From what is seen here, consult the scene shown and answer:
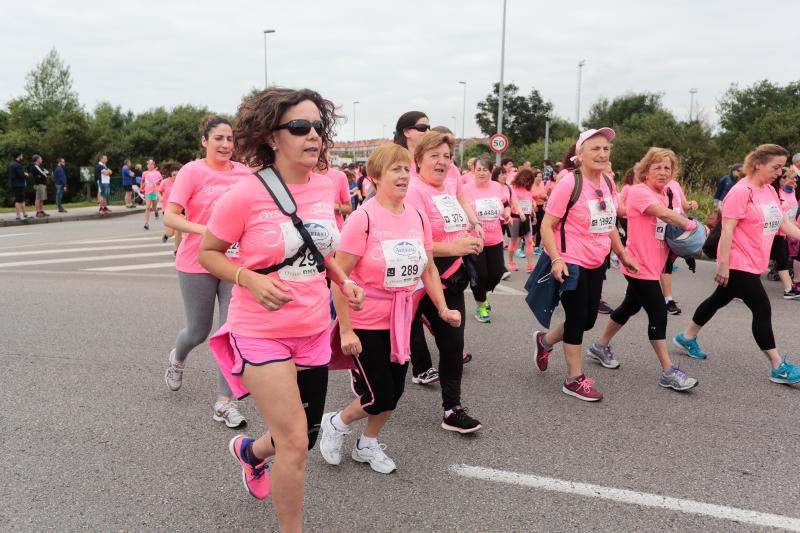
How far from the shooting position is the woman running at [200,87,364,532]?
243 centimetres

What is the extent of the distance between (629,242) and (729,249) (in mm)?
789

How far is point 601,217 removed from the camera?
4426mm

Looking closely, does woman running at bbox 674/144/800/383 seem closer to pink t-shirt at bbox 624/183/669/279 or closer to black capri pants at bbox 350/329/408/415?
pink t-shirt at bbox 624/183/669/279

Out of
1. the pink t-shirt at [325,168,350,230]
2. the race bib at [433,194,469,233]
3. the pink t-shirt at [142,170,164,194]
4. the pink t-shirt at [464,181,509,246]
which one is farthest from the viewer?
the pink t-shirt at [142,170,164,194]

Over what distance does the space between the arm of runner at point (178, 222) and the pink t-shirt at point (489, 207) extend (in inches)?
131

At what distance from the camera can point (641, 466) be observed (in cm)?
343

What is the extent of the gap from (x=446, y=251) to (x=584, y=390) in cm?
151

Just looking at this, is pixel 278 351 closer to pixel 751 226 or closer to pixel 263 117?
pixel 263 117

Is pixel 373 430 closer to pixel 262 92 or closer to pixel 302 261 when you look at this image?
pixel 302 261

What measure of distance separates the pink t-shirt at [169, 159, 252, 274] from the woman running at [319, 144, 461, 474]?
118 centimetres

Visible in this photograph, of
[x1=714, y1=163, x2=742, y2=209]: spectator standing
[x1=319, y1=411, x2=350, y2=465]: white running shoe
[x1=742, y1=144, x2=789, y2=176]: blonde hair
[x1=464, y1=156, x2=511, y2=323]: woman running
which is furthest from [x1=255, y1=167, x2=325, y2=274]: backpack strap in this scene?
[x1=714, y1=163, x2=742, y2=209]: spectator standing

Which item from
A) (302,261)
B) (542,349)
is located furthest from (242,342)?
(542,349)

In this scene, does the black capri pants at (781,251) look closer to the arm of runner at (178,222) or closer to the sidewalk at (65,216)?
the arm of runner at (178,222)

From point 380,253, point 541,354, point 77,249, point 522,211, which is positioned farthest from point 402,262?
point 77,249
